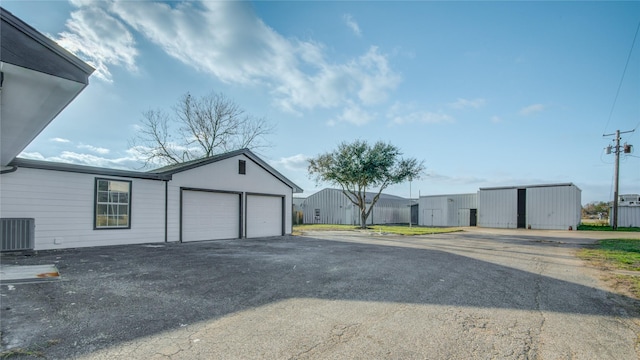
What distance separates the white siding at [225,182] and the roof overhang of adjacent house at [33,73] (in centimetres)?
813

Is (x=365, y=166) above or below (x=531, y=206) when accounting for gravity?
above

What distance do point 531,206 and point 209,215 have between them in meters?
28.5

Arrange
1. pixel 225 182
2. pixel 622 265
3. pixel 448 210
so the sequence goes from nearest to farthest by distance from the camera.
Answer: pixel 622 265
pixel 225 182
pixel 448 210

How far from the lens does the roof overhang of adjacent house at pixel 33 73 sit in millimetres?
3061

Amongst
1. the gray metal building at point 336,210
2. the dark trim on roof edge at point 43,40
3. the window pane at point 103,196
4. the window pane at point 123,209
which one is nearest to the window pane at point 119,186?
the window pane at point 103,196

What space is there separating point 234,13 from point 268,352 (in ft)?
33.3

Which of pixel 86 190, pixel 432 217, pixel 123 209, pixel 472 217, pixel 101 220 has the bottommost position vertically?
pixel 432 217

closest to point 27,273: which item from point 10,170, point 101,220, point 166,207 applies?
point 10,170

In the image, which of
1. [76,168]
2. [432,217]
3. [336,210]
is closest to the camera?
[76,168]

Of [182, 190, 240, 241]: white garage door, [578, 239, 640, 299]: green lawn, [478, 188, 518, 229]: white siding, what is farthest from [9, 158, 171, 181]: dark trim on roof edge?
[478, 188, 518, 229]: white siding

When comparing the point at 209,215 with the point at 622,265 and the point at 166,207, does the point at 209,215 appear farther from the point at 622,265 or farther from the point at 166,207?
the point at 622,265

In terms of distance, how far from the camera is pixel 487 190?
100 ft

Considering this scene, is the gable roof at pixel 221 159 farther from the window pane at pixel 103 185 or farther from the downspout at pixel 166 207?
the window pane at pixel 103 185

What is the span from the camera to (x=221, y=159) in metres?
14.5
